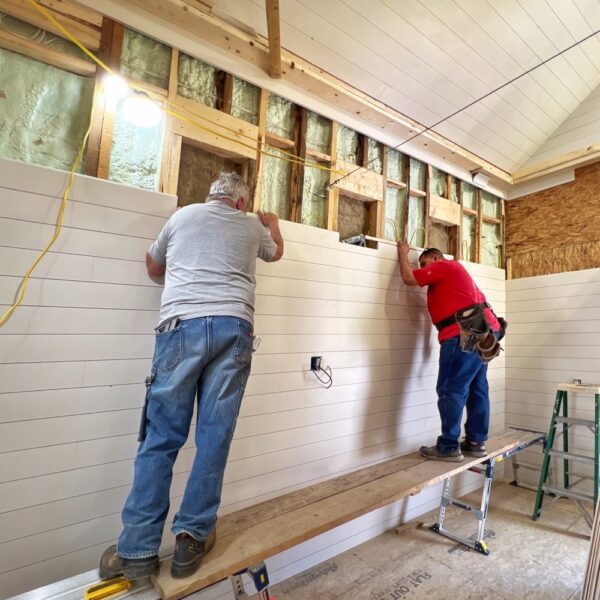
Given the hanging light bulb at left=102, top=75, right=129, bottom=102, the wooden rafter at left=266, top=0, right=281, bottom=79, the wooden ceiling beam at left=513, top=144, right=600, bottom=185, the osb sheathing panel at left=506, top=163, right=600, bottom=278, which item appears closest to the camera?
the hanging light bulb at left=102, top=75, right=129, bottom=102

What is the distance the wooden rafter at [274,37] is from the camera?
72.5 inches

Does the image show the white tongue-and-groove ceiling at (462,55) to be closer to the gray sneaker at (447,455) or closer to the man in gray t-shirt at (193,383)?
the man in gray t-shirt at (193,383)

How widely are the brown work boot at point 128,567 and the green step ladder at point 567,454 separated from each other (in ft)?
10.1

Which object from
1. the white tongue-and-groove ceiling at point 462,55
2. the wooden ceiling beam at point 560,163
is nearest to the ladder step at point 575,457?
the wooden ceiling beam at point 560,163

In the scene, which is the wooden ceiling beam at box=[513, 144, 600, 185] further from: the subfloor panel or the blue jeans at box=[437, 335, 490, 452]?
the subfloor panel

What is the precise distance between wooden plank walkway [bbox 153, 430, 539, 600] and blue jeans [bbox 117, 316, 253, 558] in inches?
5.3

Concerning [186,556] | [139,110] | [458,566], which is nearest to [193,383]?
[186,556]

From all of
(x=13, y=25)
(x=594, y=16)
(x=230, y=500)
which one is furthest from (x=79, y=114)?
(x=594, y=16)

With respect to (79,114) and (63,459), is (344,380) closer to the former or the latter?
(63,459)

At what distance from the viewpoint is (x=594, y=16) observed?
8.54 feet

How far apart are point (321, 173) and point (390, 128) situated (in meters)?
0.78

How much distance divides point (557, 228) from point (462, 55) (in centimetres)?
200

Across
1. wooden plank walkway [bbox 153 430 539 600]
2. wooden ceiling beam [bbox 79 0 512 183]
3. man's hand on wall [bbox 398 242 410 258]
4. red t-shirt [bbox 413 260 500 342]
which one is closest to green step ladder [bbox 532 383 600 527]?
wooden plank walkway [bbox 153 430 539 600]

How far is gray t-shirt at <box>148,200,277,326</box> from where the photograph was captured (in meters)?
1.34
